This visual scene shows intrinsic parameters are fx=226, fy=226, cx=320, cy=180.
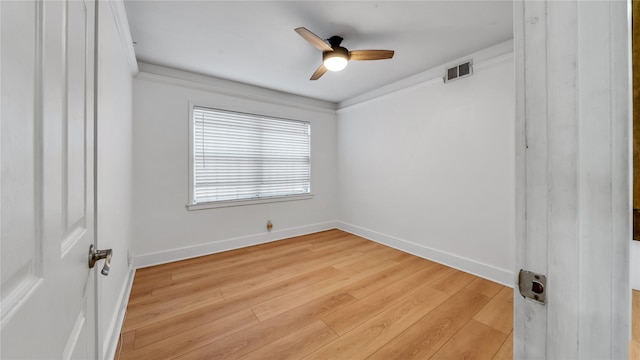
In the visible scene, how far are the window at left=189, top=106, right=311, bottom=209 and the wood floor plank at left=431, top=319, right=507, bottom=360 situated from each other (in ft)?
8.93

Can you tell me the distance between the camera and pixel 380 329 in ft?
5.36

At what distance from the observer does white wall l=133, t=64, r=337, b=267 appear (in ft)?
8.59

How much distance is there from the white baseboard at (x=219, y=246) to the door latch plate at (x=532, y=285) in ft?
10.6

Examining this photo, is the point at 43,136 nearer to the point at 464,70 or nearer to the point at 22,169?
the point at 22,169

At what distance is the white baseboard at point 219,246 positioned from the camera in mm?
2648

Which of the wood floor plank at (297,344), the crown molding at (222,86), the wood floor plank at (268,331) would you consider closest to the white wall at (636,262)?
the wood floor plank at (297,344)

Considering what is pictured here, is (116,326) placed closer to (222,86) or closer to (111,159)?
(111,159)

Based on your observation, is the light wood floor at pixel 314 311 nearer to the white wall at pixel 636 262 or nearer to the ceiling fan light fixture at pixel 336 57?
the white wall at pixel 636 262

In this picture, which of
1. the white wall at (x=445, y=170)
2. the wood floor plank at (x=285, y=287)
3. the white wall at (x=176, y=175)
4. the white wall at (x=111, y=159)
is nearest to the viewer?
the white wall at (x=111, y=159)

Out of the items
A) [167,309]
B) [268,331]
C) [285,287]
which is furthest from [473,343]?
[167,309]

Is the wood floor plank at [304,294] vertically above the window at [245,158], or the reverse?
the window at [245,158]

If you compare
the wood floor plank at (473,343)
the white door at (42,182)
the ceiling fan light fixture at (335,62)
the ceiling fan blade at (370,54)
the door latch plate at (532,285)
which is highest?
the ceiling fan blade at (370,54)

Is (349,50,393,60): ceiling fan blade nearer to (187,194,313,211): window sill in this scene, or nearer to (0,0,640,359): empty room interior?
(0,0,640,359): empty room interior

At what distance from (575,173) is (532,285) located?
25cm
